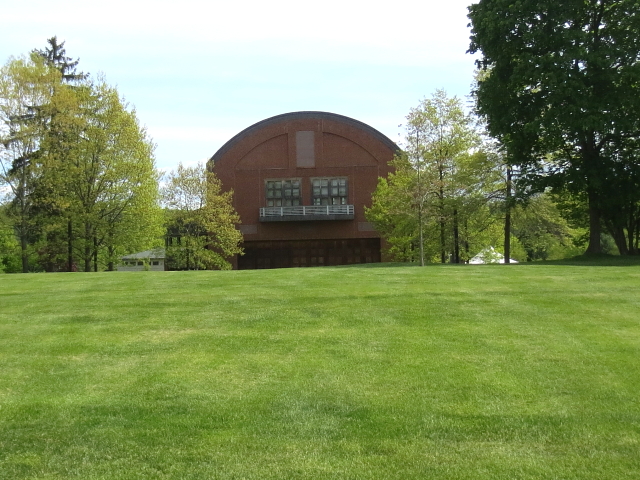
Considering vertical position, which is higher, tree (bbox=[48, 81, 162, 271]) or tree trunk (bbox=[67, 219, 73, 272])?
tree (bbox=[48, 81, 162, 271])

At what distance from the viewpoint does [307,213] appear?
48812 millimetres

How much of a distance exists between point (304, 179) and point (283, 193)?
6.19 feet

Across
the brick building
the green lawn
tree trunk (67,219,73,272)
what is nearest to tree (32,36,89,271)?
tree trunk (67,219,73,272)

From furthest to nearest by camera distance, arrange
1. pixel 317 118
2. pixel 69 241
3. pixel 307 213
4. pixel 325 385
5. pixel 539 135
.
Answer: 1. pixel 317 118
2. pixel 307 213
3. pixel 69 241
4. pixel 539 135
5. pixel 325 385

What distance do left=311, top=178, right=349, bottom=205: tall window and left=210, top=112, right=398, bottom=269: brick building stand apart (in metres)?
0.07

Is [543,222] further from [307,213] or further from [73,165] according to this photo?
[73,165]

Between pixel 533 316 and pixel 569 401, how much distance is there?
4.15 metres

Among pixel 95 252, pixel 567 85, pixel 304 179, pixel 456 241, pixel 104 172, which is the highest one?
pixel 567 85

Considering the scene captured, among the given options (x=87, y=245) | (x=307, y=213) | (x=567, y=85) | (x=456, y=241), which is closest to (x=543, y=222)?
(x=456, y=241)

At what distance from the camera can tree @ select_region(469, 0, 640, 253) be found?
23953 mm

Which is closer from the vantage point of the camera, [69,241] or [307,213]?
[69,241]

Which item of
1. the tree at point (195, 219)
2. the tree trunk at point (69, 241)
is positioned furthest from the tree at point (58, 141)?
the tree at point (195, 219)

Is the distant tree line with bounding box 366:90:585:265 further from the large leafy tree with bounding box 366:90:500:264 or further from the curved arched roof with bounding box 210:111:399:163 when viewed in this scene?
the curved arched roof with bounding box 210:111:399:163

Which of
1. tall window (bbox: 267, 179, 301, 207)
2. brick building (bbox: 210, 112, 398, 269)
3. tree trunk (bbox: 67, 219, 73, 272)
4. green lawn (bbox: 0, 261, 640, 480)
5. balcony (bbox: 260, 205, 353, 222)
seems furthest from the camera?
tall window (bbox: 267, 179, 301, 207)
